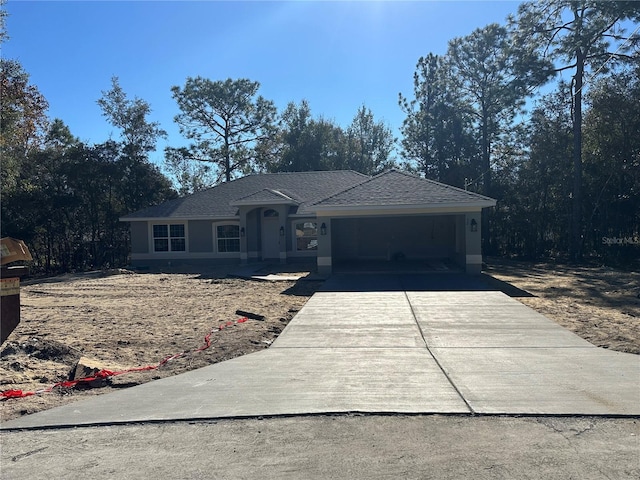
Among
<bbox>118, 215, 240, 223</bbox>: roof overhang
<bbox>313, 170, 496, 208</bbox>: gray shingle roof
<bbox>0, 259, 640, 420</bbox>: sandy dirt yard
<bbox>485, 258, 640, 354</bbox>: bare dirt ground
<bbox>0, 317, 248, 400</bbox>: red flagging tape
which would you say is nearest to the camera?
<bbox>0, 317, 248, 400</bbox>: red flagging tape

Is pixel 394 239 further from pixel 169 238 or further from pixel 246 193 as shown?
pixel 169 238

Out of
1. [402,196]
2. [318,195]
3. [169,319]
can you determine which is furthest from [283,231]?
[169,319]

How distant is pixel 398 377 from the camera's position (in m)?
6.26

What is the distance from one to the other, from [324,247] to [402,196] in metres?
3.43

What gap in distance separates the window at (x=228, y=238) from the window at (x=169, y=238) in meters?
1.90

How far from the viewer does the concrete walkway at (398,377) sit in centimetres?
516

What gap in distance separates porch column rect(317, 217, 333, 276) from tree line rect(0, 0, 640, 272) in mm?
11916

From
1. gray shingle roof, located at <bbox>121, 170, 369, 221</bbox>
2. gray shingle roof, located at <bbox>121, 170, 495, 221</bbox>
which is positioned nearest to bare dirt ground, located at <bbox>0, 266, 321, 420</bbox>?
gray shingle roof, located at <bbox>121, 170, 495, 221</bbox>

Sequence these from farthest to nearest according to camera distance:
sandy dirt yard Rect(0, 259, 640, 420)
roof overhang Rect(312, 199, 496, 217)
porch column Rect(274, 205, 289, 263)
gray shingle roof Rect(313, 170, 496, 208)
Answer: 1. porch column Rect(274, 205, 289, 263)
2. gray shingle roof Rect(313, 170, 496, 208)
3. roof overhang Rect(312, 199, 496, 217)
4. sandy dirt yard Rect(0, 259, 640, 420)

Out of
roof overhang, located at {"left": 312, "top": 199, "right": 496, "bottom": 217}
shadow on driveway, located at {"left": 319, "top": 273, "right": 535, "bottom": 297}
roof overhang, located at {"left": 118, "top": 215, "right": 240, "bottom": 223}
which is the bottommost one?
shadow on driveway, located at {"left": 319, "top": 273, "right": 535, "bottom": 297}

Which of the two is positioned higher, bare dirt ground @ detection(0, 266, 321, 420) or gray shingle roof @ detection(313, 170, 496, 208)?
gray shingle roof @ detection(313, 170, 496, 208)

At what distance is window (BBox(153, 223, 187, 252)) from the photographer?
2653 centimetres

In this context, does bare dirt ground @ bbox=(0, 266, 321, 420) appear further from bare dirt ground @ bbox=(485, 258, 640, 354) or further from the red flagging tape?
bare dirt ground @ bbox=(485, 258, 640, 354)

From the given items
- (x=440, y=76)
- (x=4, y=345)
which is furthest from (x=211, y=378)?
(x=440, y=76)
